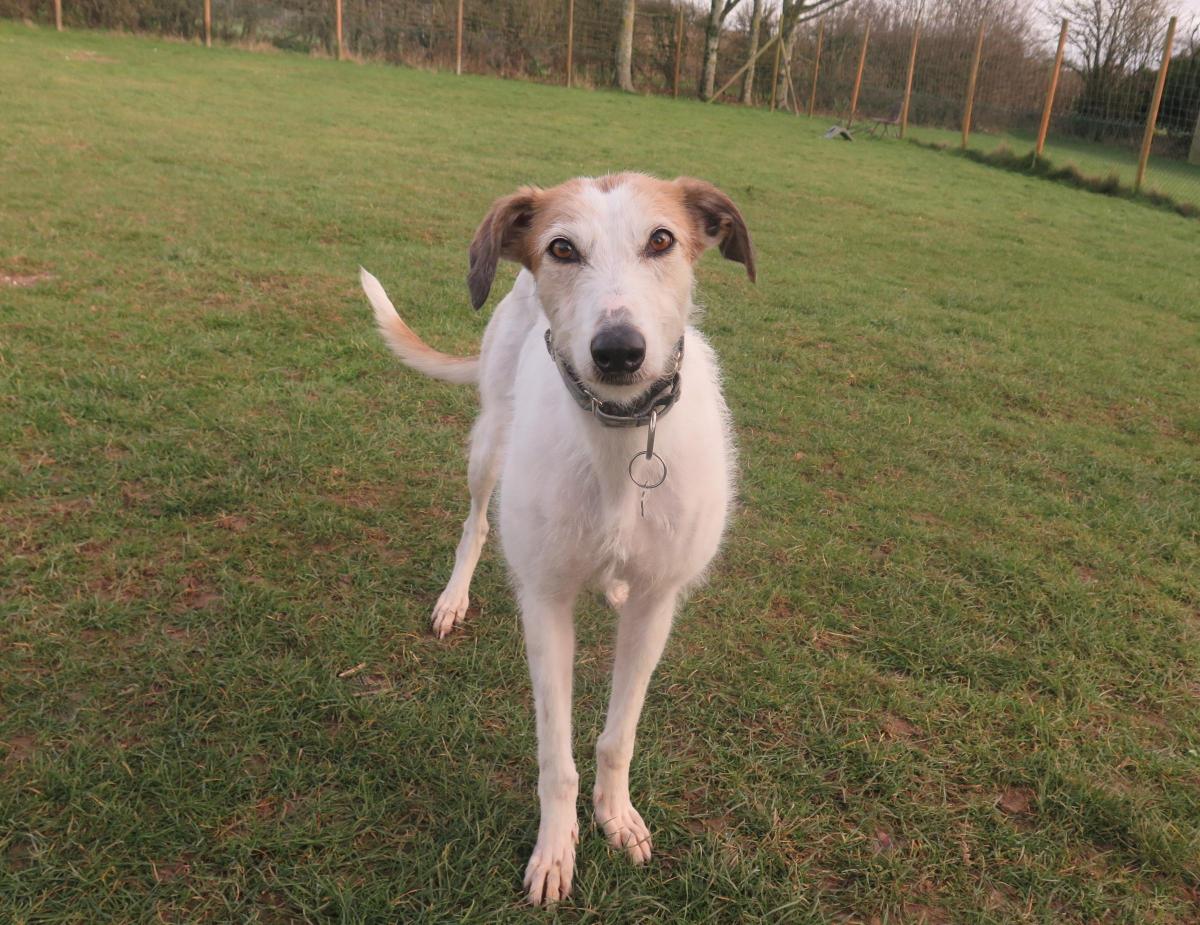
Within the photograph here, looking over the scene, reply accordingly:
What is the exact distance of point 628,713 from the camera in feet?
7.29

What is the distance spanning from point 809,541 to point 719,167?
1199cm

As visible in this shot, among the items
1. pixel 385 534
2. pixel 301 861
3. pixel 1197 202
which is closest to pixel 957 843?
pixel 301 861

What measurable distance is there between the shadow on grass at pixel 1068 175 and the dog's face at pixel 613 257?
16448 mm

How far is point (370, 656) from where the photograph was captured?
2.80 metres

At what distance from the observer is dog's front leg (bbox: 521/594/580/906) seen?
2115 mm

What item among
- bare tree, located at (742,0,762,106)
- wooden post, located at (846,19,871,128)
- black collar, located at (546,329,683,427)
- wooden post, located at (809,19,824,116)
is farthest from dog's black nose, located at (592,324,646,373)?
bare tree, located at (742,0,762,106)

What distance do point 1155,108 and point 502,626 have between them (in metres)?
17.7

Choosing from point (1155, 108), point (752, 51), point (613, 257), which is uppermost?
point (752, 51)

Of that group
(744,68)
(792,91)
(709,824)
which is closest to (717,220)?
(709,824)

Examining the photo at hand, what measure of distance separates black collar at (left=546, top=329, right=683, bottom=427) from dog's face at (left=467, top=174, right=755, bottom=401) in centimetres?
4

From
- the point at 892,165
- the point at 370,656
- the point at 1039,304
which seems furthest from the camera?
the point at 892,165

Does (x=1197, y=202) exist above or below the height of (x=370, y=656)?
above

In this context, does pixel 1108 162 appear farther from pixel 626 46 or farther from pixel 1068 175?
pixel 626 46

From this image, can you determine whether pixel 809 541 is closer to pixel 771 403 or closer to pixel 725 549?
pixel 725 549
